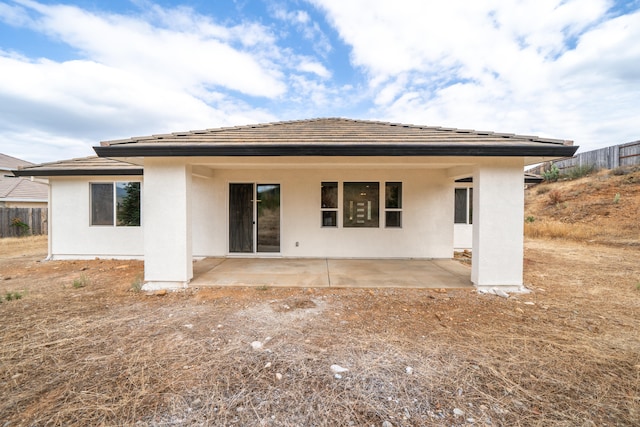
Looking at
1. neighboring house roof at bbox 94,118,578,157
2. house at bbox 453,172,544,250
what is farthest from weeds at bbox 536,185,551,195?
neighboring house roof at bbox 94,118,578,157

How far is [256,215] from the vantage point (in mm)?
8344

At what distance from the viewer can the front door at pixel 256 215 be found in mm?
8359

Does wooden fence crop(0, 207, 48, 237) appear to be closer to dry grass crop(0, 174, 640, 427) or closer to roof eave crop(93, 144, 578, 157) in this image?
dry grass crop(0, 174, 640, 427)

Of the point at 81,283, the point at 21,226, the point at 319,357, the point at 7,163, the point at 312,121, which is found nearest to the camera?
the point at 319,357

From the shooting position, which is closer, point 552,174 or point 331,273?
point 331,273

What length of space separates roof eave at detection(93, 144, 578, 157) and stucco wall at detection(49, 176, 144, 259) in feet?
13.6

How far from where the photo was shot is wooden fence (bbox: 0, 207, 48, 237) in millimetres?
13461

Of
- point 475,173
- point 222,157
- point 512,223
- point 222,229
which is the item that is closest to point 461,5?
point 475,173

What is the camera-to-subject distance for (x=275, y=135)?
19.7ft

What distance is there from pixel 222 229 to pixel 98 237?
13.0 feet

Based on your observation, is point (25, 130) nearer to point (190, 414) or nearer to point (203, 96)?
point (203, 96)

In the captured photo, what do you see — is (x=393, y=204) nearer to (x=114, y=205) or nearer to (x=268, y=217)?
(x=268, y=217)

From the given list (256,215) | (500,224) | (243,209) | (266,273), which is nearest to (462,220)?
(500,224)

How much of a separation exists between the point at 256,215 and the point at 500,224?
6271mm
